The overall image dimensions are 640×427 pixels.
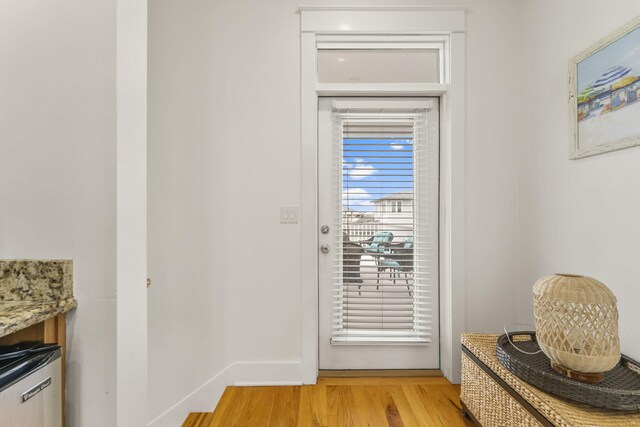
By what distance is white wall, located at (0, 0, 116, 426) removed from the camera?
790 millimetres

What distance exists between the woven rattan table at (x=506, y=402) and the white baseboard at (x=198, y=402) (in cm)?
143

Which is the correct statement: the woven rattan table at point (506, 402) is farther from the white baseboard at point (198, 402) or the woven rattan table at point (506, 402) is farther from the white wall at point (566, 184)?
the white baseboard at point (198, 402)

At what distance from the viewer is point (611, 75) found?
1.46m

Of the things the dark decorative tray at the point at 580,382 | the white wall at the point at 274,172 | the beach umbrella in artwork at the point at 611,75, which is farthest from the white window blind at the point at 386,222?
the beach umbrella in artwork at the point at 611,75

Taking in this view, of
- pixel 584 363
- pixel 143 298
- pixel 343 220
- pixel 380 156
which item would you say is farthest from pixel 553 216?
pixel 143 298

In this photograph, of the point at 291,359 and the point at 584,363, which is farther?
the point at 291,359

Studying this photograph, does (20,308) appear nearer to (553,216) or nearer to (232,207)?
(232,207)

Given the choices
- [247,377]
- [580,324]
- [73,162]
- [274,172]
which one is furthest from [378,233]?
[73,162]

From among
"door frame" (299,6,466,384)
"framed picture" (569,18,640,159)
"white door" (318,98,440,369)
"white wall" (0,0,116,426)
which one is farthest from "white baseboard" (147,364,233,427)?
"framed picture" (569,18,640,159)

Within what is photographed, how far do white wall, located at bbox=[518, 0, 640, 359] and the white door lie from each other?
22.4 inches

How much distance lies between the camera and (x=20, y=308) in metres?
0.71

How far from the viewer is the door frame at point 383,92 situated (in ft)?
6.79

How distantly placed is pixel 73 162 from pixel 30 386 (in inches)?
20.2

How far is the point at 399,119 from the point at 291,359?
180 cm
